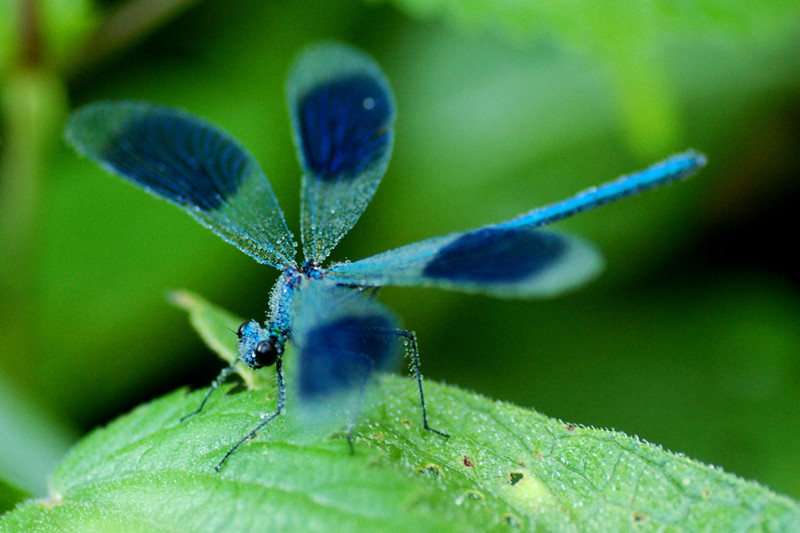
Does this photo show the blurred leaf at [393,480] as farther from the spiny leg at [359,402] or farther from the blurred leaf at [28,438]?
the blurred leaf at [28,438]

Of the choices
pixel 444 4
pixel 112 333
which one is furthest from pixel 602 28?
pixel 112 333

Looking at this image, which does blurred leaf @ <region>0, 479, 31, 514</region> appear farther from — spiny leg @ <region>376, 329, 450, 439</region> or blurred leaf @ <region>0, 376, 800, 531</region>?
spiny leg @ <region>376, 329, 450, 439</region>

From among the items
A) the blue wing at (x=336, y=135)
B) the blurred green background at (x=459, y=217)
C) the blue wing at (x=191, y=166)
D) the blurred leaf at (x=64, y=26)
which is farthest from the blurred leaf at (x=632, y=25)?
the blurred leaf at (x=64, y=26)

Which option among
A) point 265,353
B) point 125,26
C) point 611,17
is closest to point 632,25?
point 611,17

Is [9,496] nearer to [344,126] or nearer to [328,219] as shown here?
[328,219]

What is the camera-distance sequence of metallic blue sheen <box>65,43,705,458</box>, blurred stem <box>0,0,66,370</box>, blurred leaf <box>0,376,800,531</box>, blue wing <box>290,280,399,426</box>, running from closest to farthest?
blurred leaf <box>0,376,800,531</box>
blue wing <box>290,280,399,426</box>
metallic blue sheen <box>65,43,705,458</box>
blurred stem <box>0,0,66,370</box>

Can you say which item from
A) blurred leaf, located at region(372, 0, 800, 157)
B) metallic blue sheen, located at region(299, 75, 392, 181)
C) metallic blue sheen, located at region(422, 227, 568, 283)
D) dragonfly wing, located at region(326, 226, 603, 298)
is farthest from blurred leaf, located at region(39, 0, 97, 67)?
metallic blue sheen, located at region(422, 227, 568, 283)
